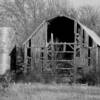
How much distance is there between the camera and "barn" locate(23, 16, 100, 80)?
2683 cm

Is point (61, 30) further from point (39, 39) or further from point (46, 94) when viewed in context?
point (46, 94)

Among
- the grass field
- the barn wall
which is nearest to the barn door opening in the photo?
the barn wall

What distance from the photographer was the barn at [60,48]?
26.8m

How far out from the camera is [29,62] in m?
30.3

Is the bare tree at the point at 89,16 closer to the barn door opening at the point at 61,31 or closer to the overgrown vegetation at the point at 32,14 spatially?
the overgrown vegetation at the point at 32,14

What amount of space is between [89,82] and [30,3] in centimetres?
3291

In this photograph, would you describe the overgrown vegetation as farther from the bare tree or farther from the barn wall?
the barn wall

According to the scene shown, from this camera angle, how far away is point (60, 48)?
32250mm

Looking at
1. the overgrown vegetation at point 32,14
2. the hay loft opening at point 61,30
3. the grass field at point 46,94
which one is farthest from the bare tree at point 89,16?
the grass field at point 46,94

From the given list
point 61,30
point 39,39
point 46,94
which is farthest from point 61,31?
point 46,94

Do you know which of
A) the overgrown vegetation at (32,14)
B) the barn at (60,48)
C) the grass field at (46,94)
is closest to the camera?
the grass field at (46,94)

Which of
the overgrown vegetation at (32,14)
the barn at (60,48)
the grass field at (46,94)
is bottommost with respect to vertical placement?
the grass field at (46,94)

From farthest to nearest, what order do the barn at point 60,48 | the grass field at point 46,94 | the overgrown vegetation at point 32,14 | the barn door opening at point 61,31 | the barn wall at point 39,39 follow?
the overgrown vegetation at point 32,14, the barn door opening at point 61,31, the barn wall at point 39,39, the barn at point 60,48, the grass field at point 46,94

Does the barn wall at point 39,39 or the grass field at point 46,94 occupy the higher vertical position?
the barn wall at point 39,39
